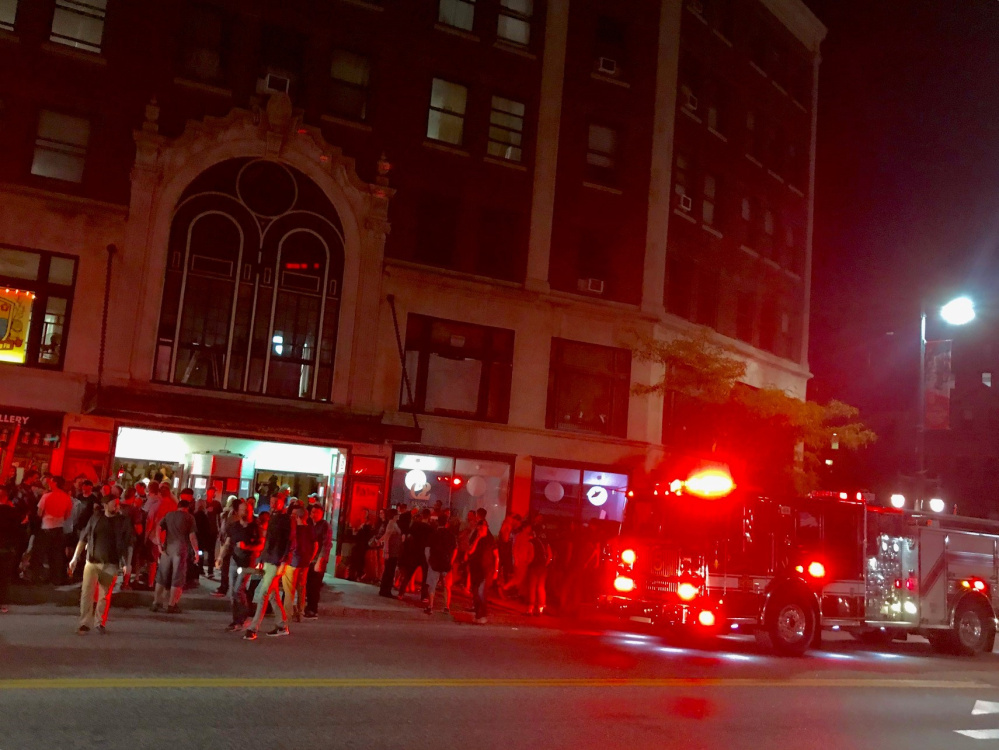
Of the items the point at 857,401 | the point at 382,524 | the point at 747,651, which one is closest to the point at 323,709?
the point at 747,651

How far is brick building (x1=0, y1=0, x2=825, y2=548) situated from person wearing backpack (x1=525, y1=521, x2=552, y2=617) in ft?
19.5

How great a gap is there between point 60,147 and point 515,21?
13065mm

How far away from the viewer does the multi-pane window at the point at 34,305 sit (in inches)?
857

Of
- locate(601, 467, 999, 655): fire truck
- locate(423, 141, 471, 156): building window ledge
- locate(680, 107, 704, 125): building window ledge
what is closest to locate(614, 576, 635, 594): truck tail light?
locate(601, 467, 999, 655): fire truck

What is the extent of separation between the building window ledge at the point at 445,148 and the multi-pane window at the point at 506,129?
94cm

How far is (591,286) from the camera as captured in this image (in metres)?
28.2

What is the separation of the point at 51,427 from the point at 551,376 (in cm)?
1302

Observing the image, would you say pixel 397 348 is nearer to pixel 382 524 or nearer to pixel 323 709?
pixel 382 524

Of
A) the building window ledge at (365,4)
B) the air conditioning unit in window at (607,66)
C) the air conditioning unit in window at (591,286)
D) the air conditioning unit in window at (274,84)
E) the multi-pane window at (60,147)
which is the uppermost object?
the air conditioning unit in window at (607,66)

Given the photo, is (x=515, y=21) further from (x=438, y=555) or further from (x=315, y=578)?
(x=315, y=578)

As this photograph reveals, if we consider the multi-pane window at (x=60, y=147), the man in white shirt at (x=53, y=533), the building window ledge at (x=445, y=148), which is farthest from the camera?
the building window ledge at (x=445, y=148)

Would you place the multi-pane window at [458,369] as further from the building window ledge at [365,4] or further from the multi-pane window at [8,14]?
the multi-pane window at [8,14]

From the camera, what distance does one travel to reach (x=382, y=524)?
2073cm

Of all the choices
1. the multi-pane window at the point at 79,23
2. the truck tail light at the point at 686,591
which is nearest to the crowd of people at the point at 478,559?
the truck tail light at the point at 686,591
